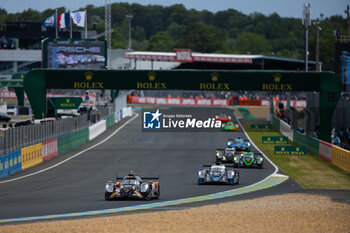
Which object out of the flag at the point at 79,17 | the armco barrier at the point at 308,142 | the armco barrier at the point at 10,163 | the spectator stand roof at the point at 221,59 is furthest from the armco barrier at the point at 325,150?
the spectator stand roof at the point at 221,59

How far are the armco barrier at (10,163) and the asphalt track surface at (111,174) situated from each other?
1.83 feet

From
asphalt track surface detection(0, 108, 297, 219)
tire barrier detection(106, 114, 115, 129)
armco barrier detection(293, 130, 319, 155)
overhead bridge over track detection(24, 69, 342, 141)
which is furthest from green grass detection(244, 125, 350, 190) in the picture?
tire barrier detection(106, 114, 115, 129)

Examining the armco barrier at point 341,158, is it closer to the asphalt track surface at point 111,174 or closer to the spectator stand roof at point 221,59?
the asphalt track surface at point 111,174

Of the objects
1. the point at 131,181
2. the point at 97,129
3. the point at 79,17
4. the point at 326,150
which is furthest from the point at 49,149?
the point at 79,17

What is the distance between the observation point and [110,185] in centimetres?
2608

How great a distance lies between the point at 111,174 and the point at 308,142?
1970cm

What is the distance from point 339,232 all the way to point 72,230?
7.84 metres

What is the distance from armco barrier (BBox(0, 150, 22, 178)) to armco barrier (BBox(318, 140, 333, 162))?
18.7 metres

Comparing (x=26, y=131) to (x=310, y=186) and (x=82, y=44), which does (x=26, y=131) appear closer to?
(x=310, y=186)

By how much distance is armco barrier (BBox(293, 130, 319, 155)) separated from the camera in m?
46.8

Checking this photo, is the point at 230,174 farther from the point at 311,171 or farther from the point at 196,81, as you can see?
the point at 196,81

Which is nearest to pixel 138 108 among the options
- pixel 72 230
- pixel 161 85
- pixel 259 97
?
pixel 259 97

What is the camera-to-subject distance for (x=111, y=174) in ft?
117

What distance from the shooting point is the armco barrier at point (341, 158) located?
37.0 meters
